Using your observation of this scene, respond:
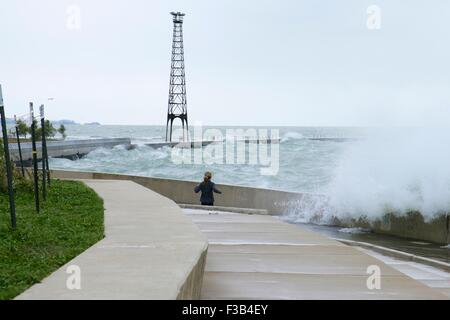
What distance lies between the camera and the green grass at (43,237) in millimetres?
5113

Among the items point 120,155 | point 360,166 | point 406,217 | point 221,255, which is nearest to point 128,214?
point 221,255

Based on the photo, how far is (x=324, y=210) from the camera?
17109 millimetres

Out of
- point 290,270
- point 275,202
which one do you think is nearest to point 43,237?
point 290,270

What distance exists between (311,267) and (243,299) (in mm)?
1755

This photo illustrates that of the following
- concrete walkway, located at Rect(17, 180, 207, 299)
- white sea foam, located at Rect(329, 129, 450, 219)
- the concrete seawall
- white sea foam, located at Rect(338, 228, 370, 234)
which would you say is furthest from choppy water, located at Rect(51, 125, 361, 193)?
concrete walkway, located at Rect(17, 180, 207, 299)

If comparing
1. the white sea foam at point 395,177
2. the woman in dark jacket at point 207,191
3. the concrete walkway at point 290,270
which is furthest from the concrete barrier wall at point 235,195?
the concrete walkway at point 290,270

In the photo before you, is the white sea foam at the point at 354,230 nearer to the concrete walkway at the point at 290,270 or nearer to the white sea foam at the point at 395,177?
the white sea foam at the point at 395,177

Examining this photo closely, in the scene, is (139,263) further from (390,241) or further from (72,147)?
(72,147)

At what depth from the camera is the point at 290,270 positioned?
727 centimetres

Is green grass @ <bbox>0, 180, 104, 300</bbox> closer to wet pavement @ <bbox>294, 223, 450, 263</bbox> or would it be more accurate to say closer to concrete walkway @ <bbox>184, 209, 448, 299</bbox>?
concrete walkway @ <bbox>184, 209, 448, 299</bbox>

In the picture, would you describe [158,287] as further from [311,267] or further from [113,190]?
[113,190]

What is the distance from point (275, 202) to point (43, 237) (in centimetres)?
1159

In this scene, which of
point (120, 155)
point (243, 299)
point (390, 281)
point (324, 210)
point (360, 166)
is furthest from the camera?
point (120, 155)

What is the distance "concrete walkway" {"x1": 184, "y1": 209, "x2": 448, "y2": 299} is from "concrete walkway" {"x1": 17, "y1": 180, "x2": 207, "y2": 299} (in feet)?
1.80
